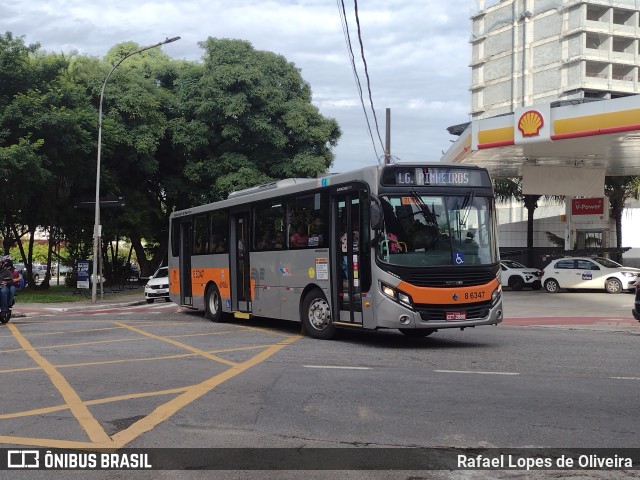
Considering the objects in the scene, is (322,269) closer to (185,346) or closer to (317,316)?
(317,316)

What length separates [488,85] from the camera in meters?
85.4

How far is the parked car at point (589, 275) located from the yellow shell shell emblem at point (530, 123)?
8518 millimetres

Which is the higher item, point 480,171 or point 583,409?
point 480,171

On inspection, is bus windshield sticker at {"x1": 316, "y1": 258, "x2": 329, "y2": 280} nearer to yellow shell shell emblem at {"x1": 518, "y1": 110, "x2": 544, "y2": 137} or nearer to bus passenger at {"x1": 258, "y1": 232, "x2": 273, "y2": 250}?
bus passenger at {"x1": 258, "y1": 232, "x2": 273, "y2": 250}

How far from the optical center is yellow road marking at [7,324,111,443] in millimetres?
6773

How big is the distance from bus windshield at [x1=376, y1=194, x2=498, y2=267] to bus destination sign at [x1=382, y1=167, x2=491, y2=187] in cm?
24

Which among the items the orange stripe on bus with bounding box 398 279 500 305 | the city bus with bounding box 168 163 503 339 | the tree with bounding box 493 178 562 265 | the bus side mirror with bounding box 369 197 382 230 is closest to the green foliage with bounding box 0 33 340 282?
the tree with bounding box 493 178 562 265

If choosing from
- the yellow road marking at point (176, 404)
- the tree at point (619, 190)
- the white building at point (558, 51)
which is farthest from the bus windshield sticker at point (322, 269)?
the white building at point (558, 51)

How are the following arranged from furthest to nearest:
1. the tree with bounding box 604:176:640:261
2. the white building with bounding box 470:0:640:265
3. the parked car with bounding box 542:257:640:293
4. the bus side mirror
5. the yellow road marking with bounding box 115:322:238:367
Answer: the white building with bounding box 470:0:640:265, the tree with bounding box 604:176:640:261, the parked car with bounding box 542:257:640:293, the bus side mirror, the yellow road marking with bounding box 115:322:238:367

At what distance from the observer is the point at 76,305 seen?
29078 millimetres

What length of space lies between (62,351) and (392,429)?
8.02 m

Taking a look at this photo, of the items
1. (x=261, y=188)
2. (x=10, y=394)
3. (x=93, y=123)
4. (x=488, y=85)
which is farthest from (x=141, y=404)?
(x=488, y=85)

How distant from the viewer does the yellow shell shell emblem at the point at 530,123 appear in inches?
1025

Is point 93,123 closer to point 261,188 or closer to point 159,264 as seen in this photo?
point 159,264
